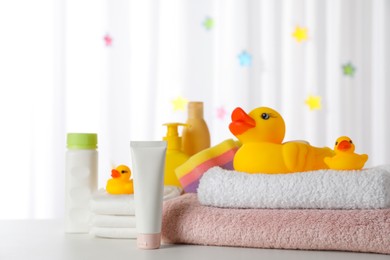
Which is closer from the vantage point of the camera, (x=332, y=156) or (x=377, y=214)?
(x=377, y=214)

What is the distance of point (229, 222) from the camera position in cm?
68

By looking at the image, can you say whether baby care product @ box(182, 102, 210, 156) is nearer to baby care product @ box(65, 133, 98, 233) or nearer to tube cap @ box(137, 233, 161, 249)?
baby care product @ box(65, 133, 98, 233)

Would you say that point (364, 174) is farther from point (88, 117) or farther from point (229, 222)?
point (88, 117)

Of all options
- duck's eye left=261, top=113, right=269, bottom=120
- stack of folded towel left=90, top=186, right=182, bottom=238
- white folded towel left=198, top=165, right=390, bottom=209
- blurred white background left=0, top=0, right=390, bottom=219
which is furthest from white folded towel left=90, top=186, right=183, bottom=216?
blurred white background left=0, top=0, right=390, bottom=219

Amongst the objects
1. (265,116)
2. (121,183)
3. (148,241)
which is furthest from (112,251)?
(265,116)

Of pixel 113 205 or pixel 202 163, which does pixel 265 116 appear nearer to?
pixel 202 163

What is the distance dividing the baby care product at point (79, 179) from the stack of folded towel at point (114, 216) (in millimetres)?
50

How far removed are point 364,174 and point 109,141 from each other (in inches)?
50.2

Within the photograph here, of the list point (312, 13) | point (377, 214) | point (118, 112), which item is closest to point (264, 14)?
point (312, 13)

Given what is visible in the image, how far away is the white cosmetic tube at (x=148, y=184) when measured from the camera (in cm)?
67

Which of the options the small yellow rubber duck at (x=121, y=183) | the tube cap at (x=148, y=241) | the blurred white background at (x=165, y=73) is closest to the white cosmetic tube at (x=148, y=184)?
the tube cap at (x=148, y=241)

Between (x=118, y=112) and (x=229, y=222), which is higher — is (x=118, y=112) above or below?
above

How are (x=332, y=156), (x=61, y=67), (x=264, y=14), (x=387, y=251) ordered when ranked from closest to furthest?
(x=387, y=251)
(x=332, y=156)
(x=61, y=67)
(x=264, y=14)

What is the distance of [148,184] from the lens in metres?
0.67
